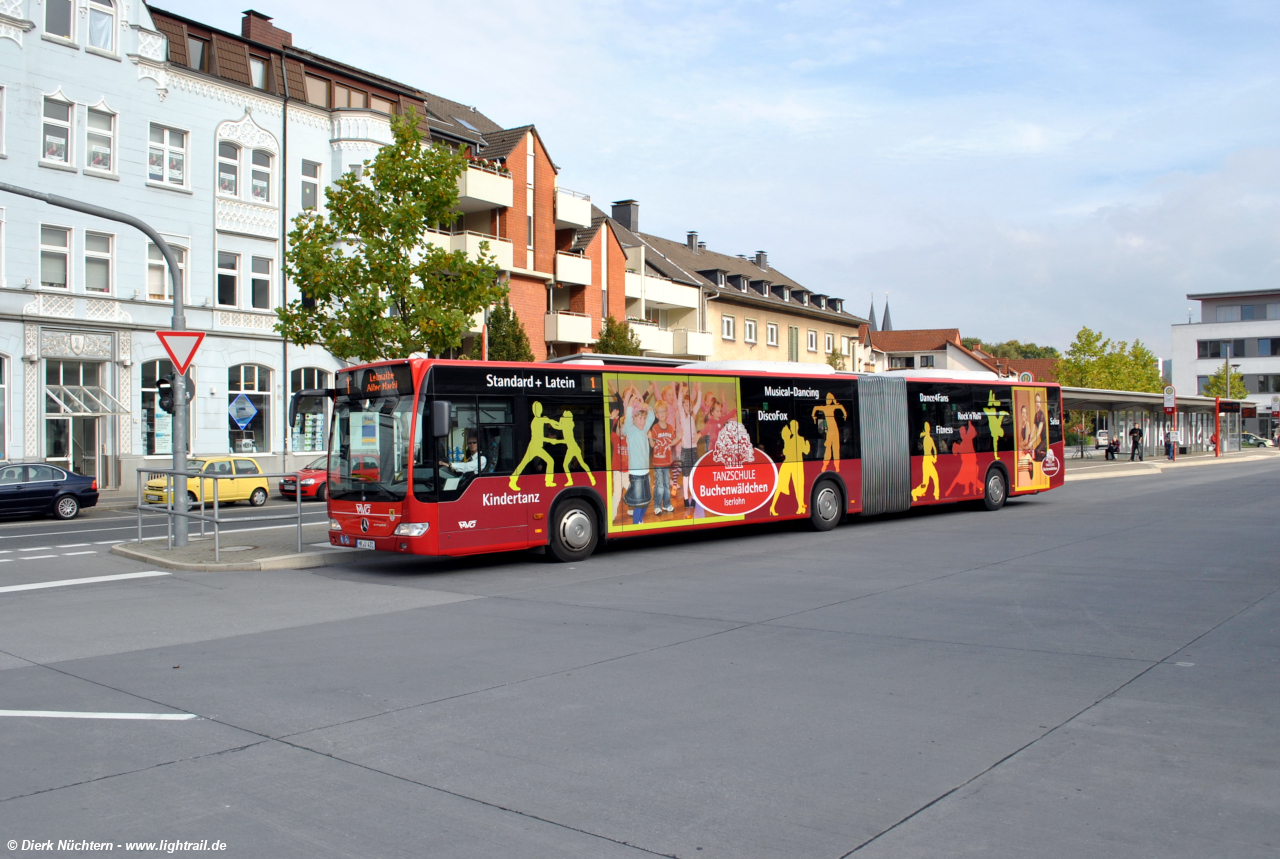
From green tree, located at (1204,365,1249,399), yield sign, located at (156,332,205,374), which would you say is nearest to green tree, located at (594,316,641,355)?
yield sign, located at (156,332,205,374)

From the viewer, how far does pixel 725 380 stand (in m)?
17.6

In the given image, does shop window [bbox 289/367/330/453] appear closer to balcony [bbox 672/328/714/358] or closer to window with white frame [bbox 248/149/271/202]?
window with white frame [bbox 248/149/271/202]

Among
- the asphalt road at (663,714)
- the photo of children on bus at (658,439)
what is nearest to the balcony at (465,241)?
the photo of children on bus at (658,439)

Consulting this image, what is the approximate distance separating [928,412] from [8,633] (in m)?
17.2

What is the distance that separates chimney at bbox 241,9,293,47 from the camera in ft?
124

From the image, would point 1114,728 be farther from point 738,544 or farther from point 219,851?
point 738,544

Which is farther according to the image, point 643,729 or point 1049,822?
point 643,729

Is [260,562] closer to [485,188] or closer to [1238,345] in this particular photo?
[485,188]

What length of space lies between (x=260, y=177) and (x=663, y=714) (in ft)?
112

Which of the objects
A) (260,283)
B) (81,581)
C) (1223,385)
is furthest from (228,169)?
(1223,385)

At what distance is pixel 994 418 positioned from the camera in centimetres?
2342

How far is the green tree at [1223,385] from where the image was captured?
307ft

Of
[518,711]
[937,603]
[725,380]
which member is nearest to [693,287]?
[725,380]

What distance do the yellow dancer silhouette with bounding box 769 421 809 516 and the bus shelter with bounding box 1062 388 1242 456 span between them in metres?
26.2
